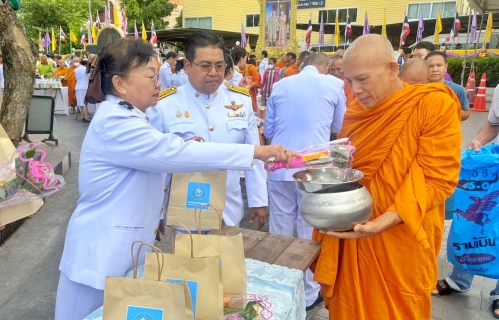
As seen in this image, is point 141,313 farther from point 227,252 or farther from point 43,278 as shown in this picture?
point 43,278

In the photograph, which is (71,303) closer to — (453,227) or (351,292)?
(351,292)

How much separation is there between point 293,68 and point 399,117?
303 inches

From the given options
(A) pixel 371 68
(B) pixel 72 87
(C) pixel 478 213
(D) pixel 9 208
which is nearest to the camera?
(A) pixel 371 68

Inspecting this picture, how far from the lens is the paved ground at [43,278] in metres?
3.04

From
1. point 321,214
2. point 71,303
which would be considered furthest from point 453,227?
point 71,303

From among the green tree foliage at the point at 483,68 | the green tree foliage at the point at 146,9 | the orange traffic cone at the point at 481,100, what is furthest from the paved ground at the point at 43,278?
the green tree foliage at the point at 146,9

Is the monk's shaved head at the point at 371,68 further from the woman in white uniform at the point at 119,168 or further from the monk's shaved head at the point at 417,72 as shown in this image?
the monk's shaved head at the point at 417,72

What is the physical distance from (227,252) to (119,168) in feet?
1.75

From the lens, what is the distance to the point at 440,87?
76.2 inches

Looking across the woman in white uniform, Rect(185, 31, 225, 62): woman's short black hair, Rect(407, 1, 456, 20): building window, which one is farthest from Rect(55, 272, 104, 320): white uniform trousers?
Rect(407, 1, 456, 20): building window

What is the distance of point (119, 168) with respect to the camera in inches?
62.7

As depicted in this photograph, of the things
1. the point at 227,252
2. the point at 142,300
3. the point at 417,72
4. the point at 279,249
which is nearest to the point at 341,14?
the point at 417,72

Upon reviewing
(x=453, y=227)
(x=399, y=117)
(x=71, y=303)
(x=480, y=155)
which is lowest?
(x=453, y=227)

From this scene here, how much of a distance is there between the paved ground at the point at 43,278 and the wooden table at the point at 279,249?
1134 millimetres
